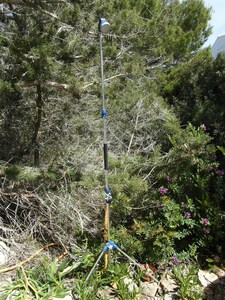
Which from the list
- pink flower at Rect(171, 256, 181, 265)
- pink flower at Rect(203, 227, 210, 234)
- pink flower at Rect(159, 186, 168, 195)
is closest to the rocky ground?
pink flower at Rect(171, 256, 181, 265)

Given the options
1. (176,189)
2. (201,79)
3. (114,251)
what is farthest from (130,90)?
(114,251)

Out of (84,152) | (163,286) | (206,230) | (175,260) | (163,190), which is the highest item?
(84,152)

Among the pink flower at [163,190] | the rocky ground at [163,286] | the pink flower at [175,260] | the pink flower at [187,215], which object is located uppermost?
the pink flower at [163,190]

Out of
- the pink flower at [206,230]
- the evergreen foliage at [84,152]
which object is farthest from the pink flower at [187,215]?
the pink flower at [206,230]

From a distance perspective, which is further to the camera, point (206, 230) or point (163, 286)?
point (206, 230)

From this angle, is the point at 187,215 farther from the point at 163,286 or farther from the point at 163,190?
the point at 163,286

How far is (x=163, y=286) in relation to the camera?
2.56m

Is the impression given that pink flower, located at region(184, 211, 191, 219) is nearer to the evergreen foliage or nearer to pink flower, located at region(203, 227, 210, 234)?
the evergreen foliage

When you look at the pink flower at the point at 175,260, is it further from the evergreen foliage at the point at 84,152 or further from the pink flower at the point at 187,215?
the pink flower at the point at 187,215

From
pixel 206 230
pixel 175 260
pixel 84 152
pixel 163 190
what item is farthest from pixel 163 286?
pixel 84 152

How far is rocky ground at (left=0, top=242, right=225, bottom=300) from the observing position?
2420 mm

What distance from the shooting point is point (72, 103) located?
3.58 meters

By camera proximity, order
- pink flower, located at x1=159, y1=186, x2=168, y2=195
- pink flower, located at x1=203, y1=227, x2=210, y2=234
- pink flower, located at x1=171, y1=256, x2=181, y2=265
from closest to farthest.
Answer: pink flower, located at x1=171, y1=256, x2=181, y2=265, pink flower, located at x1=203, y1=227, x2=210, y2=234, pink flower, located at x1=159, y1=186, x2=168, y2=195

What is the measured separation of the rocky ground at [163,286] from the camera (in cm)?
242
